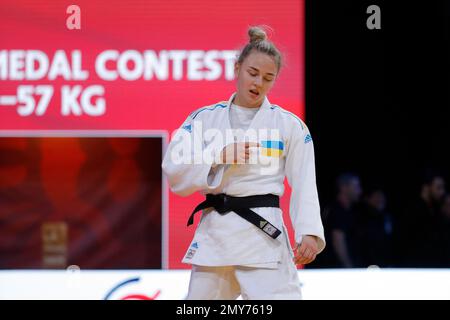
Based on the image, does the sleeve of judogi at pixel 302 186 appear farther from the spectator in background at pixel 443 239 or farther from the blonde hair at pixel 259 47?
the spectator in background at pixel 443 239

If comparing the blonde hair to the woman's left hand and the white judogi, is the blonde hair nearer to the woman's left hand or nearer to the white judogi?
the white judogi

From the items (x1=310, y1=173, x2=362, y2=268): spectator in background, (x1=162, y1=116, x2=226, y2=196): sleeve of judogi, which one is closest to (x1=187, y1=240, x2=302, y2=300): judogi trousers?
(x1=162, y1=116, x2=226, y2=196): sleeve of judogi

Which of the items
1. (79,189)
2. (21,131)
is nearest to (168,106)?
(21,131)

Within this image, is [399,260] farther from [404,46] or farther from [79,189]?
[79,189]

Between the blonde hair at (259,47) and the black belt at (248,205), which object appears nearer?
the black belt at (248,205)

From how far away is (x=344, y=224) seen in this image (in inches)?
198

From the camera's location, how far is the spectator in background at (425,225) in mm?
5074

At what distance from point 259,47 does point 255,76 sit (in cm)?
11

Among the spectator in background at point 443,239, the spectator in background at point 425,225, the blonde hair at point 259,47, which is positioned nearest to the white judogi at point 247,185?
the blonde hair at point 259,47

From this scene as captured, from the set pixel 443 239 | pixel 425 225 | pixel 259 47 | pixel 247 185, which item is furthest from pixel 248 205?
pixel 443 239

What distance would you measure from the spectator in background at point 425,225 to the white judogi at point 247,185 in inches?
87.2

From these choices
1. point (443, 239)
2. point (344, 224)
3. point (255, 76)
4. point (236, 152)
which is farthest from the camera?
point (443, 239)

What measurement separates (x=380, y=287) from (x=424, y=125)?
6.17 feet

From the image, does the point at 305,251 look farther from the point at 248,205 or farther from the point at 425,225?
the point at 425,225
